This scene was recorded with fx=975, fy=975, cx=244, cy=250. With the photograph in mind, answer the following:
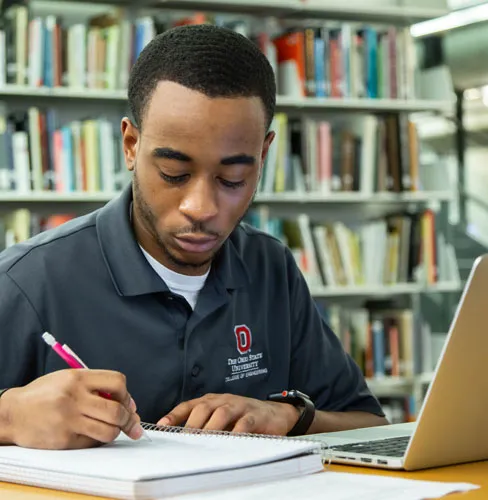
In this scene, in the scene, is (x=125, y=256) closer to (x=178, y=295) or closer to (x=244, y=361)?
(x=178, y=295)

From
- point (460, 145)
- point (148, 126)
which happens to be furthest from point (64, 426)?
point (460, 145)

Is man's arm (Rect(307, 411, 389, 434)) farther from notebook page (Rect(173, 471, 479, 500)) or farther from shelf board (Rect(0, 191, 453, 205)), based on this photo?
shelf board (Rect(0, 191, 453, 205))

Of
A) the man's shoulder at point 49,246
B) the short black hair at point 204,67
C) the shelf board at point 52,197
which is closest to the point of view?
the short black hair at point 204,67

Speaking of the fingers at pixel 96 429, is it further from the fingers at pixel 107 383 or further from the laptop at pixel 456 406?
the laptop at pixel 456 406

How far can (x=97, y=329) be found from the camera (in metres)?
1.50

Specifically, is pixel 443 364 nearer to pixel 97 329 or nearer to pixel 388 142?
pixel 97 329

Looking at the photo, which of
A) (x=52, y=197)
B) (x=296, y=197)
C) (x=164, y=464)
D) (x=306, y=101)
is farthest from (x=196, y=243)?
(x=306, y=101)

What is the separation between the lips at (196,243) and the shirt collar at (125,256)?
0.12 metres

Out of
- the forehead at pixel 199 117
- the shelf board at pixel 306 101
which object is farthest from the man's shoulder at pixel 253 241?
the shelf board at pixel 306 101

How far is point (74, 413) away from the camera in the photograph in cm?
112

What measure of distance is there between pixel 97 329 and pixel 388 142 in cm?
321

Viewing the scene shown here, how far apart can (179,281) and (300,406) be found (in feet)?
0.92

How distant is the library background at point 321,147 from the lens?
377cm

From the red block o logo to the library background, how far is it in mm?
2223
